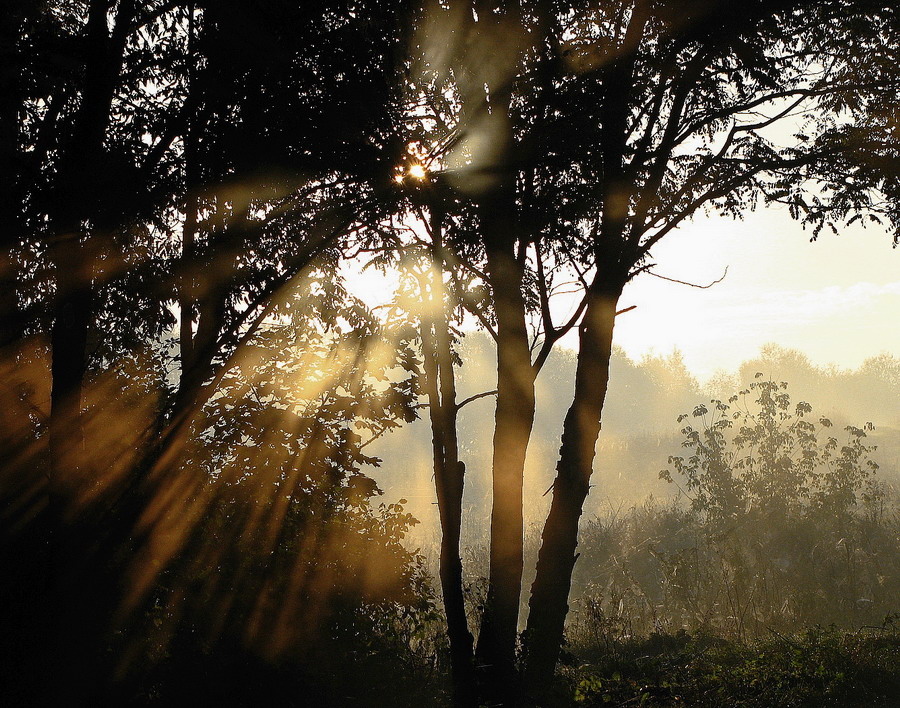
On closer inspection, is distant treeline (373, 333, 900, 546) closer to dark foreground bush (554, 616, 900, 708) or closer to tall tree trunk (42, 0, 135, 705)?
dark foreground bush (554, 616, 900, 708)

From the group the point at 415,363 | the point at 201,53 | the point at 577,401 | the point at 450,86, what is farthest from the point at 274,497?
the point at 450,86

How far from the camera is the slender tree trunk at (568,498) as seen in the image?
18.6ft

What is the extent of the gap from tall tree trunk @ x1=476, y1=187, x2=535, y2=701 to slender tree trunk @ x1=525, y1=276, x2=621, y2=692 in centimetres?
23

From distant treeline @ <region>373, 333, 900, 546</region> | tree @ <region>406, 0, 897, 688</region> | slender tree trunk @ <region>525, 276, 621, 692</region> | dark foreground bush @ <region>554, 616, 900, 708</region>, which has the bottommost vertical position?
dark foreground bush @ <region>554, 616, 900, 708</region>

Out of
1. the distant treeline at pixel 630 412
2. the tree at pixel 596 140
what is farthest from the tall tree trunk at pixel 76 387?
the distant treeline at pixel 630 412

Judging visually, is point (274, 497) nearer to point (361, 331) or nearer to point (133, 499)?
point (133, 499)

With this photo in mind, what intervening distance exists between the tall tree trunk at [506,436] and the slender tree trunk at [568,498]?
23cm

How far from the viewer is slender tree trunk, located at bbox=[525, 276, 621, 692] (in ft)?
18.6

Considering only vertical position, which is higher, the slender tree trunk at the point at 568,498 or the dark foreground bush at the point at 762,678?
the slender tree trunk at the point at 568,498

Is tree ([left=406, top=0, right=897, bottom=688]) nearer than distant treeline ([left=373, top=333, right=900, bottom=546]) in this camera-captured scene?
Yes

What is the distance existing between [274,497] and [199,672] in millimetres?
1421

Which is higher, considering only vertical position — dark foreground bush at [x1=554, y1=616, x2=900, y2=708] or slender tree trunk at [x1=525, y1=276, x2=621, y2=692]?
slender tree trunk at [x1=525, y1=276, x2=621, y2=692]

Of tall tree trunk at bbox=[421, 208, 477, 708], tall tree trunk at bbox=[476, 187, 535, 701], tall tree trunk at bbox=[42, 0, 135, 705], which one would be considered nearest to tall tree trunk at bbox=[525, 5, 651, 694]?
tall tree trunk at bbox=[476, 187, 535, 701]

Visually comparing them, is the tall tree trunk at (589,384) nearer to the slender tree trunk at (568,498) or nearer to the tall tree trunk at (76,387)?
the slender tree trunk at (568,498)
